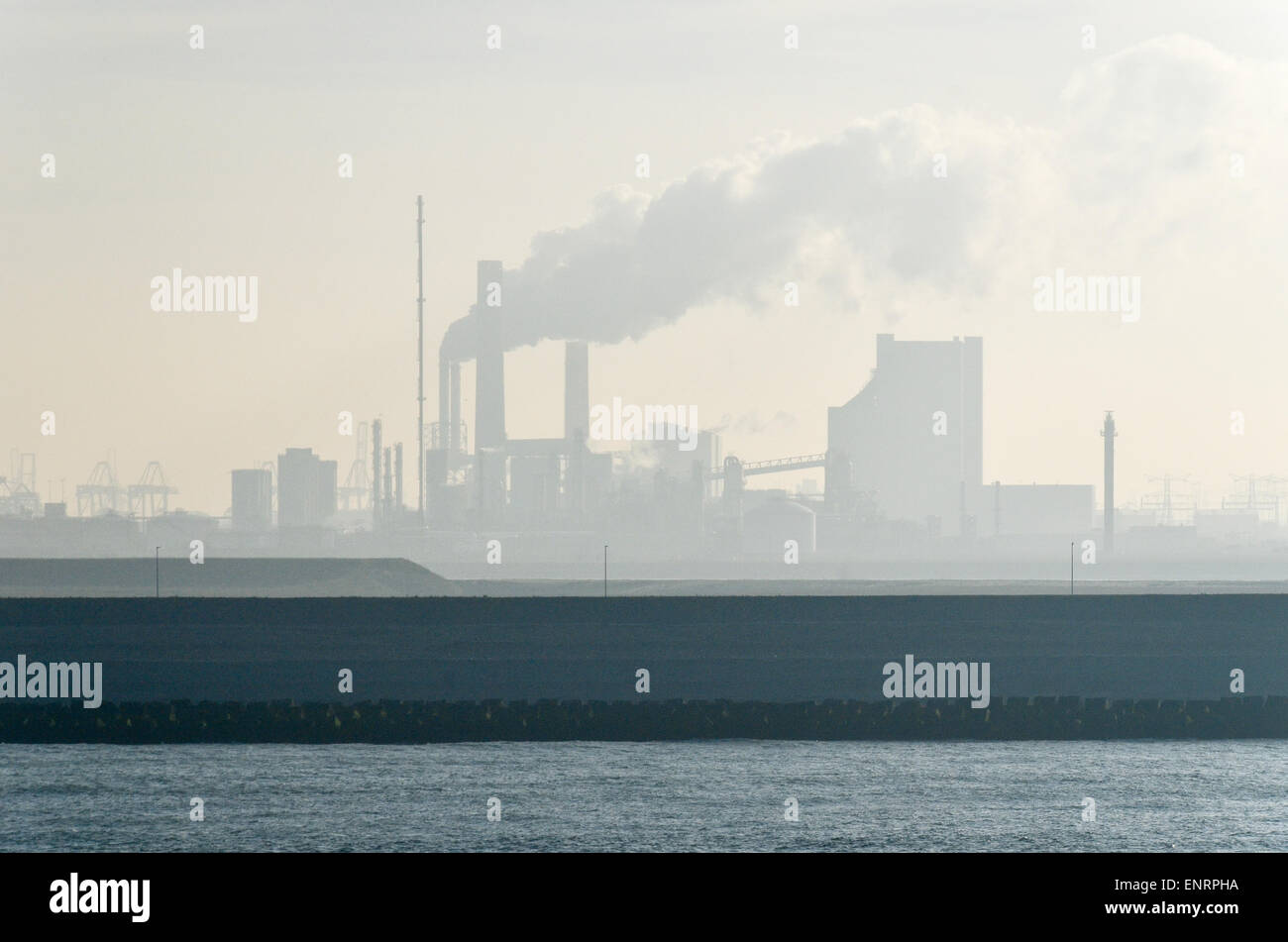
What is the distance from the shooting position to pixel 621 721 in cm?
4403

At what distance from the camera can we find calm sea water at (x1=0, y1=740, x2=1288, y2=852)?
29.8 meters

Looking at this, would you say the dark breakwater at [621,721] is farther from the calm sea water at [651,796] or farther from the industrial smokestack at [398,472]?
the industrial smokestack at [398,472]

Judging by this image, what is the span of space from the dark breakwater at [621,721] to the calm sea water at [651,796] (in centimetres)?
114

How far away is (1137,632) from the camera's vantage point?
54.3m

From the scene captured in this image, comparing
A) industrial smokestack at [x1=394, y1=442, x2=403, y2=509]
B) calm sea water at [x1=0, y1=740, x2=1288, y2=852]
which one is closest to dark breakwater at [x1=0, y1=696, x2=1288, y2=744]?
calm sea water at [x1=0, y1=740, x2=1288, y2=852]

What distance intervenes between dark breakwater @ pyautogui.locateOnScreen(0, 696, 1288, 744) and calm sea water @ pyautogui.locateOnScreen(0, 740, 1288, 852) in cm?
114

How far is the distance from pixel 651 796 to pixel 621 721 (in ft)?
33.0

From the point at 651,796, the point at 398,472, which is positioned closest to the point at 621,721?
the point at 651,796

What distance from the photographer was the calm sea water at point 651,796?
97.7 ft

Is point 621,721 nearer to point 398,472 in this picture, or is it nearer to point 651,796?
point 651,796

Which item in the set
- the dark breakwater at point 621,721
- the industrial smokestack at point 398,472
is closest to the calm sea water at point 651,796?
the dark breakwater at point 621,721

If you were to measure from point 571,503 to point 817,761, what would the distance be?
157655mm
